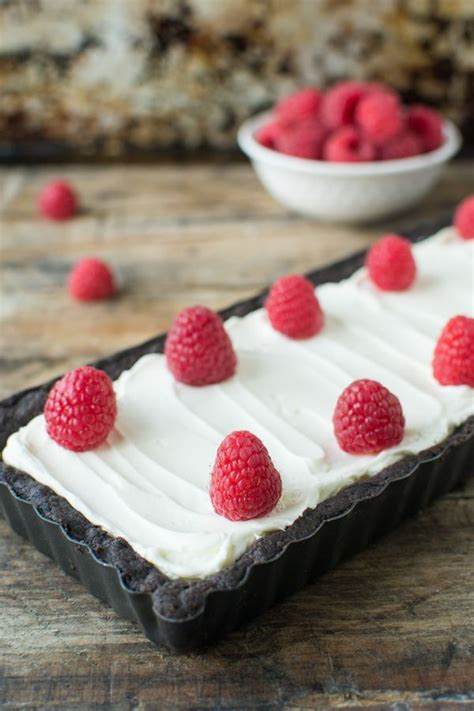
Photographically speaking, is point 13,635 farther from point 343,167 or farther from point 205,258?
point 343,167

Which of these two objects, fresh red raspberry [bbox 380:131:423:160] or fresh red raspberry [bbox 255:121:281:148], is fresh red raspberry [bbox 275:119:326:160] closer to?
fresh red raspberry [bbox 255:121:281:148]

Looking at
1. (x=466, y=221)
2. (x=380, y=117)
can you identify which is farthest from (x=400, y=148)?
(x=466, y=221)

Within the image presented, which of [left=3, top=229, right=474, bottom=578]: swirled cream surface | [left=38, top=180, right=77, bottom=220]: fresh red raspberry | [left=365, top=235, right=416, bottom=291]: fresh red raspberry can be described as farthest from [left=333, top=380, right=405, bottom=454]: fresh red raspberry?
[left=38, top=180, right=77, bottom=220]: fresh red raspberry

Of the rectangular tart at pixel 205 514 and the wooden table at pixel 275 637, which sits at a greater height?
the rectangular tart at pixel 205 514

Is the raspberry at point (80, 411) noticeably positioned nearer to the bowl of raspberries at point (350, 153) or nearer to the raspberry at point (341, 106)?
the bowl of raspberries at point (350, 153)

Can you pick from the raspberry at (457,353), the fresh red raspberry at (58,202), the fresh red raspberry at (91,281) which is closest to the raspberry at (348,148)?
the fresh red raspberry at (91,281)

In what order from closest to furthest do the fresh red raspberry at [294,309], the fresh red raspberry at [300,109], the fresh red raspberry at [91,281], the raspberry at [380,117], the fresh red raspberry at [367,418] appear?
the fresh red raspberry at [367,418]
the fresh red raspberry at [294,309]
the fresh red raspberry at [91,281]
the raspberry at [380,117]
the fresh red raspberry at [300,109]

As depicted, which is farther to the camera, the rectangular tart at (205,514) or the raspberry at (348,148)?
the raspberry at (348,148)
